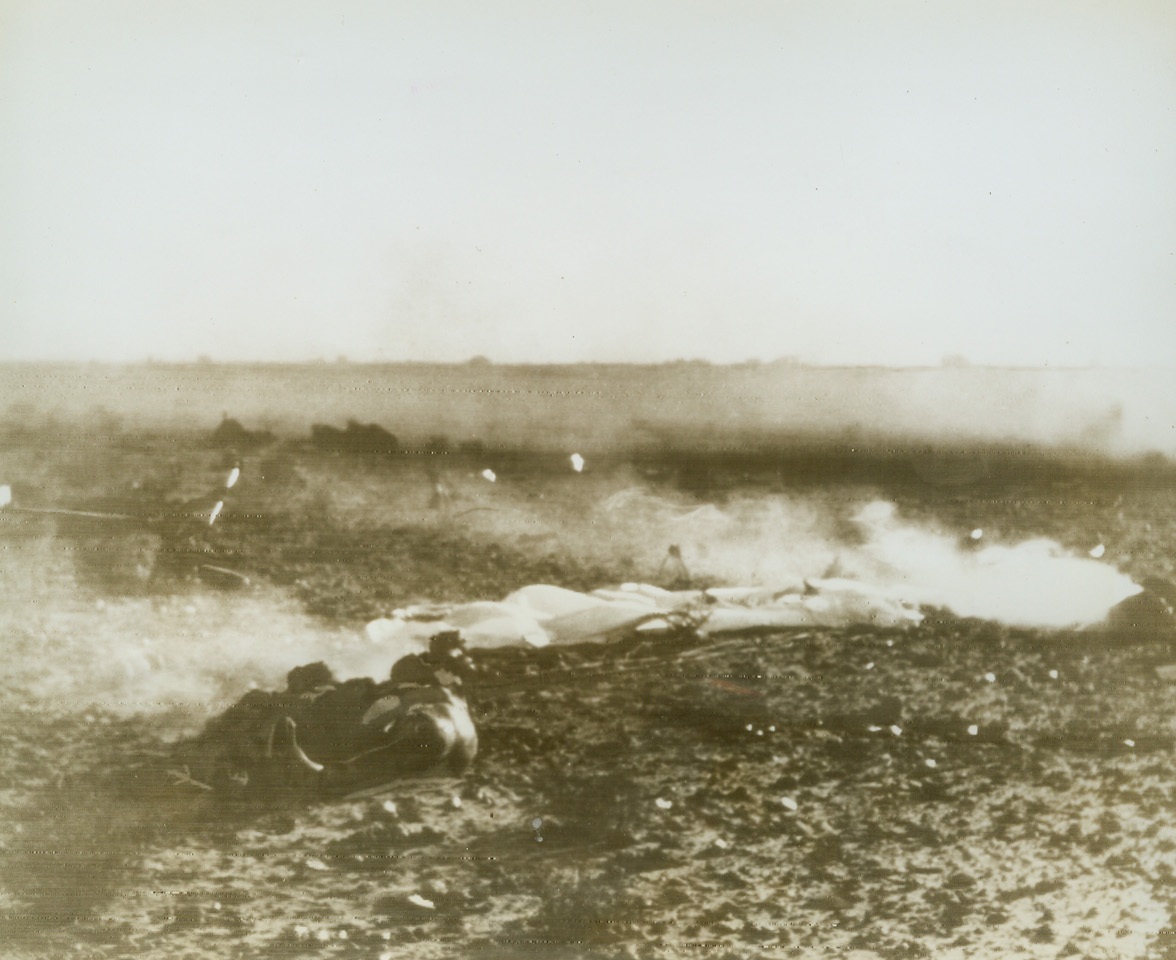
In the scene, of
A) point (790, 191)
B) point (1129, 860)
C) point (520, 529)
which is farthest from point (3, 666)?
point (1129, 860)

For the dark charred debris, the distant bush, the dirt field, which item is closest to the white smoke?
the dirt field

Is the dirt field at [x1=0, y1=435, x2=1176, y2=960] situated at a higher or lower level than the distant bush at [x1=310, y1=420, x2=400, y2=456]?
lower

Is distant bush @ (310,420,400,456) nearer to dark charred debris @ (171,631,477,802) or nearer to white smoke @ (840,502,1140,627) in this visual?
dark charred debris @ (171,631,477,802)

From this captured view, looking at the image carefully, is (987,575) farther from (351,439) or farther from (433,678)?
(351,439)

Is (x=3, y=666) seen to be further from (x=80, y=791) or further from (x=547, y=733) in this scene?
(x=547, y=733)

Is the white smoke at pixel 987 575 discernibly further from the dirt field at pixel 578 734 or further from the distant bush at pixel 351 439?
the distant bush at pixel 351 439

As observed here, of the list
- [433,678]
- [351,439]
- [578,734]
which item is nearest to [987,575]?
[578,734]

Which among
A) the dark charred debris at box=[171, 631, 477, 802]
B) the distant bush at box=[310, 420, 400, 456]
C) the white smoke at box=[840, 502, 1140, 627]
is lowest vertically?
the dark charred debris at box=[171, 631, 477, 802]
